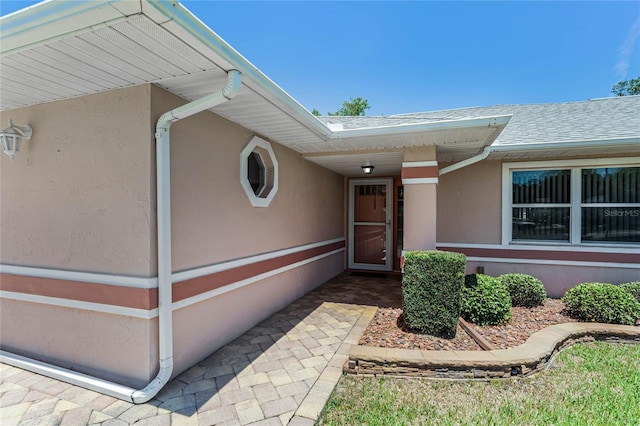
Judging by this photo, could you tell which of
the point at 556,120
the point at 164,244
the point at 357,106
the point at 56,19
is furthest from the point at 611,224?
the point at 357,106

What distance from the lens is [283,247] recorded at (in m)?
4.73

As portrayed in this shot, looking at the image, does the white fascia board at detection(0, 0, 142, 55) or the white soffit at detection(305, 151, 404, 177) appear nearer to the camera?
the white fascia board at detection(0, 0, 142, 55)

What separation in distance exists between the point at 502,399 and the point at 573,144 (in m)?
4.15

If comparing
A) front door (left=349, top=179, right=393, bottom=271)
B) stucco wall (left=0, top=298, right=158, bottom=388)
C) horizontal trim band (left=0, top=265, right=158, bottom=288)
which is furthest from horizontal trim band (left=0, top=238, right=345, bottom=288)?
front door (left=349, top=179, right=393, bottom=271)

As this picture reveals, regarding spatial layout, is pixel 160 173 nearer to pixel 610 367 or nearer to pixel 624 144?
pixel 610 367

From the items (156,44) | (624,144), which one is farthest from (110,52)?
(624,144)

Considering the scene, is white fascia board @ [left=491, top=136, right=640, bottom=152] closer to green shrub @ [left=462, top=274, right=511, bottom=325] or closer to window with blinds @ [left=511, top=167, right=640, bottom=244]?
window with blinds @ [left=511, top=167, right=640, bottom=244]

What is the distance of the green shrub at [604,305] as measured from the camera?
12.5 ft

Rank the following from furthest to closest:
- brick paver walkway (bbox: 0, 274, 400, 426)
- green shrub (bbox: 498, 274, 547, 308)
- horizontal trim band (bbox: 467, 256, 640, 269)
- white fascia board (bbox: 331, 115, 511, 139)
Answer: horizontal trim band (bbox: 467, 256, 640, 269)
green shrub (bbox: 498, 274, 547, 308)
white fascia board (bbox: 331, 115, 511, 139)
brick paver walkway (bbox: 0, 274, 400, 426)

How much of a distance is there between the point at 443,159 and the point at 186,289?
4854mm

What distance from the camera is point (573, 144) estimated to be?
4523 mm

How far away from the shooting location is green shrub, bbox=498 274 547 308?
15.0ft

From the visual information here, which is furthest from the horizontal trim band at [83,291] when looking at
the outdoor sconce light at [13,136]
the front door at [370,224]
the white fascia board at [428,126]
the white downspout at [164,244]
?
the front door at [370,224]

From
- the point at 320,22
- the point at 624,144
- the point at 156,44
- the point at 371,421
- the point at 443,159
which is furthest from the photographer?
the point at 320,22
